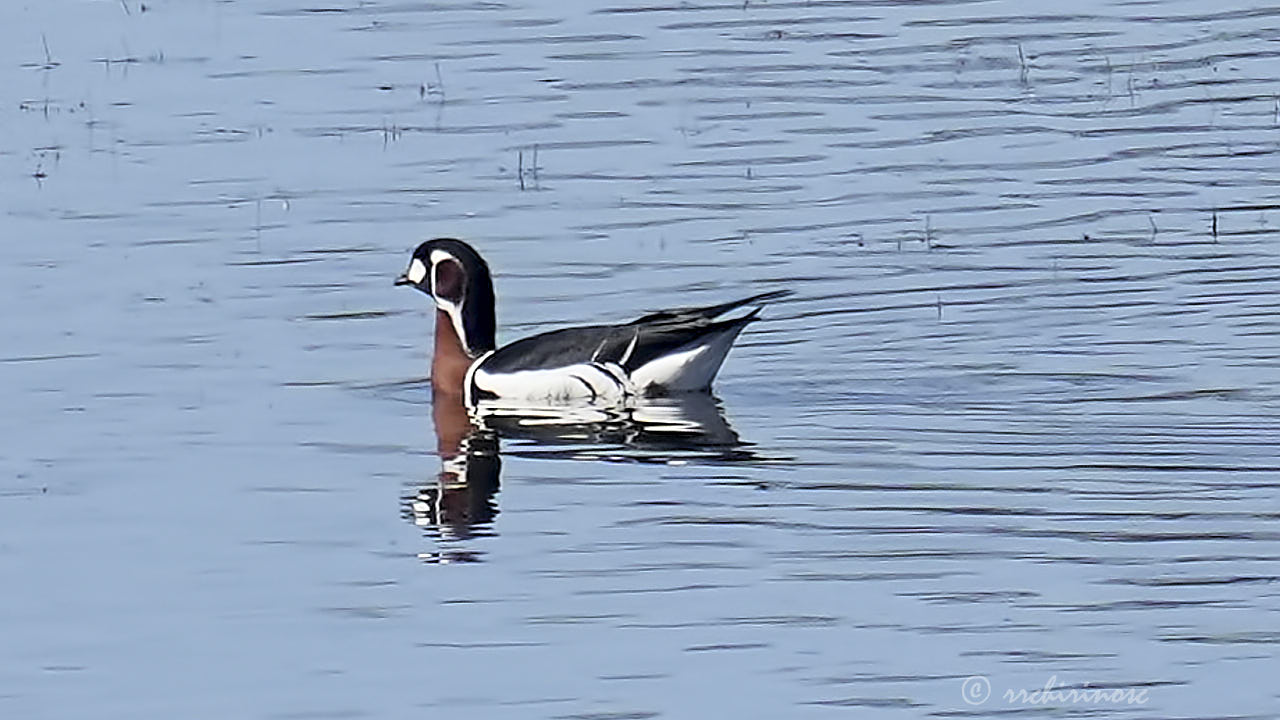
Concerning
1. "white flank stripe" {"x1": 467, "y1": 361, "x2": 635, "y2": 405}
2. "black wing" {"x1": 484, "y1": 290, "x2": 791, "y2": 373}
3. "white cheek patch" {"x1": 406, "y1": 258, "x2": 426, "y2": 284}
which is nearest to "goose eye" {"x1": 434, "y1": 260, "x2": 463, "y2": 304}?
"white cheek patch" {"x1": 406, "y1": 258, "x2": 426, "y2": 284}

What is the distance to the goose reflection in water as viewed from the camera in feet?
43.8

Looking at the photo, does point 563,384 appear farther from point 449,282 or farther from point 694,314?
point 449,282

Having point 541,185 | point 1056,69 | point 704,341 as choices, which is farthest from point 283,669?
point 1056,69

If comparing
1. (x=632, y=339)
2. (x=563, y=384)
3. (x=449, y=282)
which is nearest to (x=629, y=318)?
(x=449, y=282)

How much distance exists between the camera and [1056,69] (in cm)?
2423

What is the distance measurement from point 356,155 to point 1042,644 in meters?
11.5

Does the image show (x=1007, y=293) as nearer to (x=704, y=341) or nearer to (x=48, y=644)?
(x=704, y=341)

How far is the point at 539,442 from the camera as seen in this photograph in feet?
49.3

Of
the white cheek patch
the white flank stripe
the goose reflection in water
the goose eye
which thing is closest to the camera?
the goose reflection in water

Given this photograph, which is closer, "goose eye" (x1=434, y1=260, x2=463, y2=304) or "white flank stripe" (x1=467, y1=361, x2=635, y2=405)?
"white flank stripe" (x1=467, y1=361, x2=635, y2=405)

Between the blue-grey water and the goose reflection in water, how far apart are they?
78mm

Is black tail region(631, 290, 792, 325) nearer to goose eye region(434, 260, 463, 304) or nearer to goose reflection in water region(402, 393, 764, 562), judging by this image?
goose reflection in water region(402, 393, 764, 562)

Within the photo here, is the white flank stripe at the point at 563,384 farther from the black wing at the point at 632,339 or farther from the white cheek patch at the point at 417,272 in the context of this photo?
the white cheek patch at the point at 417,272

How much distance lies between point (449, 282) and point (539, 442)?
5.93ft
